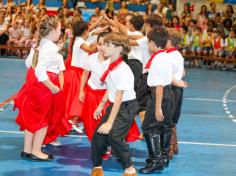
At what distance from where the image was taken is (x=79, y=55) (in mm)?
7871

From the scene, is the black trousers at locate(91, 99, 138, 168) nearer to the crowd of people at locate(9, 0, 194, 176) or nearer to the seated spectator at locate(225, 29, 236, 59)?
the crowd of people at locate(9, 0, 194, 176)

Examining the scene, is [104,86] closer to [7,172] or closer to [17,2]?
[7,172]

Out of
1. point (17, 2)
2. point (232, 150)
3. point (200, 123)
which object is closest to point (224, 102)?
point (200, 123)

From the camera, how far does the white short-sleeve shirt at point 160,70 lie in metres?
6.23

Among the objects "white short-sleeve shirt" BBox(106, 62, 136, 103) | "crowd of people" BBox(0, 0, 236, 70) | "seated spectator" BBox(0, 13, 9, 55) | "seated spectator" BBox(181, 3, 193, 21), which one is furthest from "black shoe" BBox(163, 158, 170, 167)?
"seated spectator" BBox(181, 3, 193, 21)

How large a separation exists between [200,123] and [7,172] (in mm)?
4198

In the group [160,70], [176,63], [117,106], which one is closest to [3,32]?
[176,63]

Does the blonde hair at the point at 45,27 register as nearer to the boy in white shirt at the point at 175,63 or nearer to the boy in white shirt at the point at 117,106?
the boy in white shirt at the point at 117,106

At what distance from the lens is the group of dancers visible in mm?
5734

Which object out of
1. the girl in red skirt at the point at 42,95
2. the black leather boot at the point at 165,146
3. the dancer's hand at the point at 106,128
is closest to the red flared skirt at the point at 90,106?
the girl in red skirt at the point at 42,95

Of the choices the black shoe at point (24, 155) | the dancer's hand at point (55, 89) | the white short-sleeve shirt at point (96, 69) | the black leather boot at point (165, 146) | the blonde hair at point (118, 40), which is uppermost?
the blonde hair at point (118, 40)

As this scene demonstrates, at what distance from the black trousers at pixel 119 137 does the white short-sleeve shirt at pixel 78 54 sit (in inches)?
76.2

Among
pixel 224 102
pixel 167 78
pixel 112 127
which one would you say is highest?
pixel 167 78

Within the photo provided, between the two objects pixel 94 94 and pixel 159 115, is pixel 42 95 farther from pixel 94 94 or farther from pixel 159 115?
pixel 159 115
